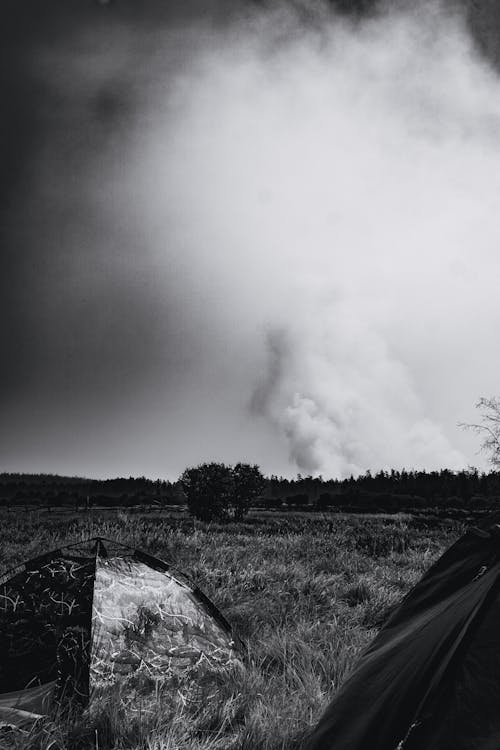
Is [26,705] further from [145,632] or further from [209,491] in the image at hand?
[209,491]

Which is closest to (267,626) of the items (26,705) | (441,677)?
(26,705)

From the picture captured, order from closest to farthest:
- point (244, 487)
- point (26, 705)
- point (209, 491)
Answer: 1. point (26, 705)
2. point (209, 491)
3. point (244, 487)

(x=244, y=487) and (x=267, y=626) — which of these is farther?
(x=244, y=487)

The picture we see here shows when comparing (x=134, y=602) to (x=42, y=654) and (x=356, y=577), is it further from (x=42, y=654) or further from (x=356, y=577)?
(x=356, y=577)

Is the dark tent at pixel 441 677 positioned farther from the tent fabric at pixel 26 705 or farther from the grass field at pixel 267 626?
the tent fabric at pixel 26 705

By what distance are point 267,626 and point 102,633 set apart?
7.34 feet

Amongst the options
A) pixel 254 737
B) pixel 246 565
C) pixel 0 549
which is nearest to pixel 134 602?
pixel 254 737

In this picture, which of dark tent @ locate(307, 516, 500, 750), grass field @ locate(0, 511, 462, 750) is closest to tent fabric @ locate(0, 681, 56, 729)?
grass field @ locate(0, 511, 462, 750)

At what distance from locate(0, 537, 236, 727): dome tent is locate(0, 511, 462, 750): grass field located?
34 centimetres

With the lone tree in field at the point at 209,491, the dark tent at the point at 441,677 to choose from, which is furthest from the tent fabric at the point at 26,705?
the lone tree in field at the point at 209,491

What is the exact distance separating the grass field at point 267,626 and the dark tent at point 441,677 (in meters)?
1.11

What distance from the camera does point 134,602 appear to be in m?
4.27

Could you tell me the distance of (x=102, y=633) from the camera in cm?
397

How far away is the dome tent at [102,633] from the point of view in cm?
377
